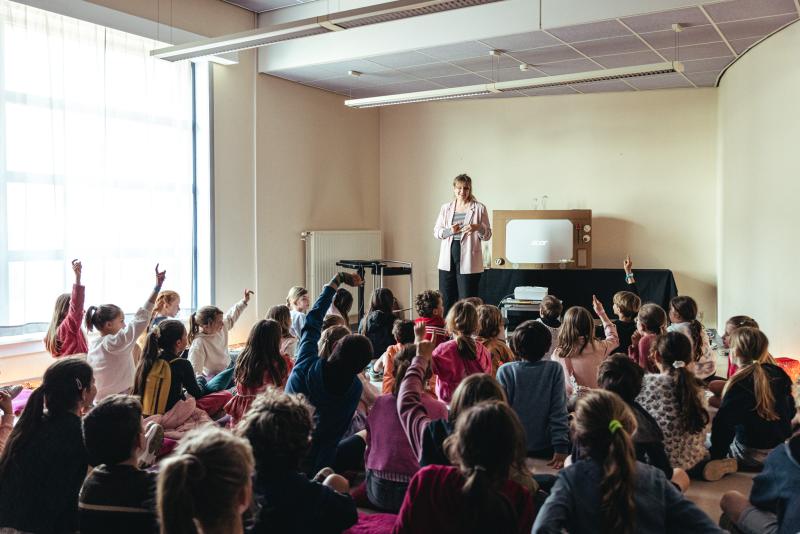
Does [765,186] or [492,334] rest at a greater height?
[765,186]

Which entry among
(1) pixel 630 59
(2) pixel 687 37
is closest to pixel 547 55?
(1) pixel 630 59

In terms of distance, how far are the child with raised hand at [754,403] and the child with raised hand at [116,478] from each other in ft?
8.14

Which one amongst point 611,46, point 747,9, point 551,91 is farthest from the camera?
point 551,91

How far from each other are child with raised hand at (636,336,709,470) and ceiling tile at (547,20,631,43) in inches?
124

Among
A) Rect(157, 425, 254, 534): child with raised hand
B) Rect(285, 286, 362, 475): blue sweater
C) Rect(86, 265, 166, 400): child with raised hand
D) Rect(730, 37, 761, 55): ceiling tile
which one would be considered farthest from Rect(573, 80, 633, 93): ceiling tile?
Rect(157, 425, 254, 534): child with raised hand

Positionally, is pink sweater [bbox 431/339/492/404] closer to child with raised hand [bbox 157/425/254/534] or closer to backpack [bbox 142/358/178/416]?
backpack [bbox 142/358/178/416]

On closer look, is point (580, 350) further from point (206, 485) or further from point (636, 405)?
point (206, 485)

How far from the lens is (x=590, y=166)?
8234 millimetres

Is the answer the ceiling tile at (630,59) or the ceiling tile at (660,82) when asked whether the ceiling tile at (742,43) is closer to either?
the ceiling tile at (630,59)

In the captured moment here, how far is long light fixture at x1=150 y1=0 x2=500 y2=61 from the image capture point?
4234mm

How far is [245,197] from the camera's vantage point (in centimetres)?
740

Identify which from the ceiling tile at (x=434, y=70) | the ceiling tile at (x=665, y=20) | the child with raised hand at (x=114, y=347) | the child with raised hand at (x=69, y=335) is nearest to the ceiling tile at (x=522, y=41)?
the ceiling tile at (x=665, y=20)

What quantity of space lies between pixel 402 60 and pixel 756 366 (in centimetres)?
463

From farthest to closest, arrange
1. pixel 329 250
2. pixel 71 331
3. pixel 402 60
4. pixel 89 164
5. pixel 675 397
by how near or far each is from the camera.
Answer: pixel 329 250 < pixel 402 60 < pixel 89 164 < pixel 71 331 < pixel 675 397
